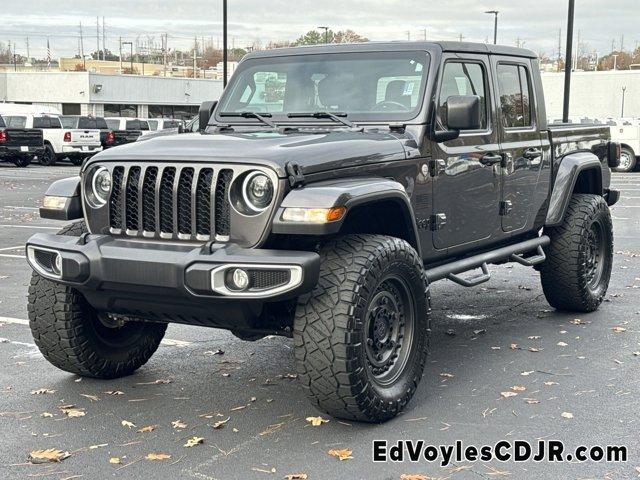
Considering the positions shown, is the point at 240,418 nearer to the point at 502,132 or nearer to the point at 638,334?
the point at 502,132

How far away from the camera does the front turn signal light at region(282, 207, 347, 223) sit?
15.1 ft

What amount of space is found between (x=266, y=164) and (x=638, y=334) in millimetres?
3872

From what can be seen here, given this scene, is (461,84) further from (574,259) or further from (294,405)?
(294,405)

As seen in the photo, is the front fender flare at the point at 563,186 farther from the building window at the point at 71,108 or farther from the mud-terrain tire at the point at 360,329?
the building window at the point at 71,108

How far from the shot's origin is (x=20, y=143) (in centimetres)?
3136

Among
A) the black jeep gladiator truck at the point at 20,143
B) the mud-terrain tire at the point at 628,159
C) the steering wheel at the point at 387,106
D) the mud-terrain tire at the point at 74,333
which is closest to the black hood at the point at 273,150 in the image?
the steering wheel at the point at 387,106

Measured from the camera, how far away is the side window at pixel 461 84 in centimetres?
614

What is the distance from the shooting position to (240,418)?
5.13m

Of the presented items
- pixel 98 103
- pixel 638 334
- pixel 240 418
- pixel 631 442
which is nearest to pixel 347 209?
pixel 240 418

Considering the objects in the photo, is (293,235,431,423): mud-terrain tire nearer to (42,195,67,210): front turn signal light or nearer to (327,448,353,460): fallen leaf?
(327,448,353,460): fallen leaf

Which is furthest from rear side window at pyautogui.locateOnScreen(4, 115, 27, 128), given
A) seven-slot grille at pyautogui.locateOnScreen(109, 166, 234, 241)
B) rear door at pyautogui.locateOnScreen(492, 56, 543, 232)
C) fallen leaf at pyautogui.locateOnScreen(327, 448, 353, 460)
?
fallen leaf at pyautogui.locateOnScreen(327, 448, 353, 460)

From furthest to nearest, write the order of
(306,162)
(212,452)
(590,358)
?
(590,358) → (306,162) → (212,452)

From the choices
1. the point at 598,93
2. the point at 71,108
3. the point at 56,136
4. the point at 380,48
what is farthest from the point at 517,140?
the point at 71,108

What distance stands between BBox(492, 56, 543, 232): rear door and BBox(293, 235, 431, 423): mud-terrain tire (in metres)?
1.88
